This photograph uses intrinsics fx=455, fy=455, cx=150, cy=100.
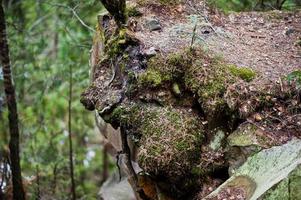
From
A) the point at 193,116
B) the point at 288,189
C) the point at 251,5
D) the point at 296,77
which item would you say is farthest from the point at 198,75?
the point at 251,5

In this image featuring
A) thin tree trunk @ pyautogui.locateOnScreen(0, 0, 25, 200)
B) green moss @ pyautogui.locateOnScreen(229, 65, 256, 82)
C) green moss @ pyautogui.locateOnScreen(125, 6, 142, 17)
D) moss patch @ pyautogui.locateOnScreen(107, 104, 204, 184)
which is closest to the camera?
moss patch @ pyautogui.locateOnScreen(107, 104, 204, 184)

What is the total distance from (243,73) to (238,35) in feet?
3.55

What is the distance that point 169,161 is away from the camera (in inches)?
152

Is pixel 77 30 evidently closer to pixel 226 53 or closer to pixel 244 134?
pixel 226 53

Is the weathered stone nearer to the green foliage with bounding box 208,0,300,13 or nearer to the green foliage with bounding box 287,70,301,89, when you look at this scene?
the green foliage with bounding box 208,0,300,13

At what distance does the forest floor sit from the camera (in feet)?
15.0

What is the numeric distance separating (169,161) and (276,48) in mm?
1936

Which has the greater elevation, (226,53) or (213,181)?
(226,53)

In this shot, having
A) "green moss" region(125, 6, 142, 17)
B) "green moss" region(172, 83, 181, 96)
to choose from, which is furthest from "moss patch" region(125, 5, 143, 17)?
"green moss" region(172, 83, 181, 96)

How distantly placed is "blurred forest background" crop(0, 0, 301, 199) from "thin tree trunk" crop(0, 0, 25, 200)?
0.37 meters

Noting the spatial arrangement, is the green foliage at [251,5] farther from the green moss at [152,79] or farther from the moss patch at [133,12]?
the green moss at [152,79]

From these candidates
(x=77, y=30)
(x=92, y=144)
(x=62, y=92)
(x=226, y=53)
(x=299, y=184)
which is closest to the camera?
(x=299, y=184)

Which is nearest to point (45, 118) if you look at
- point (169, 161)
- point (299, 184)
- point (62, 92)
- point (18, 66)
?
point (62, 92)

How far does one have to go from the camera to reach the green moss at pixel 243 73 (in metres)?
4.23
